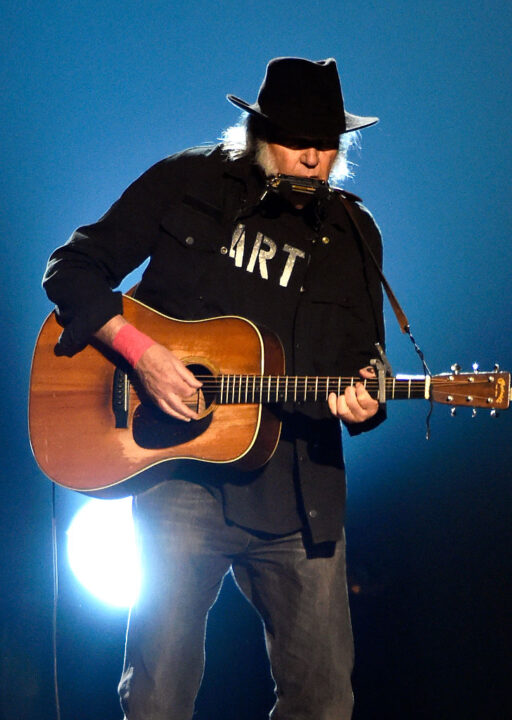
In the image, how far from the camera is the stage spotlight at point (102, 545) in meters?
3.12

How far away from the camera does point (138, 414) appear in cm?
230

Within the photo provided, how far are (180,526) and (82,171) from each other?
4.98 ft

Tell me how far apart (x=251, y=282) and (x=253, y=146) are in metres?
0.46

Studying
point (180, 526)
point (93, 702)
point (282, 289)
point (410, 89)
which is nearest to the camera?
point (180, 526)

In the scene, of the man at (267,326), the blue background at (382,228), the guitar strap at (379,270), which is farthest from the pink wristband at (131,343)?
the blue background at (382,228)

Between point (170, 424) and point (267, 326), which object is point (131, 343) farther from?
point (267, 326)

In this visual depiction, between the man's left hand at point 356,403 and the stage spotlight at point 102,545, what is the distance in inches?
49.9

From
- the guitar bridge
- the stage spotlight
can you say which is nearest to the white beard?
the guitar bridge

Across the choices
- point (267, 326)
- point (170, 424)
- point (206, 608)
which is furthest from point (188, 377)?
point (206, 608)

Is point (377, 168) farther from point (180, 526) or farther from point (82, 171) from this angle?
point (180, 526)

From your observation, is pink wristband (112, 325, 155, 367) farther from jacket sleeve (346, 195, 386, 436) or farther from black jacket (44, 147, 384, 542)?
jacket sleeve (346, 195, 386, 436)

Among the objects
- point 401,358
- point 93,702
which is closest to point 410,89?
point 401,358

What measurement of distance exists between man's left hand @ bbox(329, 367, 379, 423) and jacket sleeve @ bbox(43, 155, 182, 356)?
0.66m

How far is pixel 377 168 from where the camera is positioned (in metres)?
3.04
